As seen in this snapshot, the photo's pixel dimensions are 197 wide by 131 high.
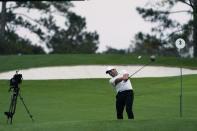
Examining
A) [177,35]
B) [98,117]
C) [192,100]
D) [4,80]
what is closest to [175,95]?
[192,100]

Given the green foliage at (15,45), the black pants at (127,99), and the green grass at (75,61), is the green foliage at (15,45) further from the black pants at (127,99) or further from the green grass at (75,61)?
the black pants at (127,99)

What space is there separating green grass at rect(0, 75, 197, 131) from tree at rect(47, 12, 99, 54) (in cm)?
5867

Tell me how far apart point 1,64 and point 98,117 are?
26.0m

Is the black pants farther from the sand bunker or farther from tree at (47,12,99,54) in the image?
tree at (47,12,99,54)

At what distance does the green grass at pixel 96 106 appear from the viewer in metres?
14.7

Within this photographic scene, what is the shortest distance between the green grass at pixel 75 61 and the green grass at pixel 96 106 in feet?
21.2

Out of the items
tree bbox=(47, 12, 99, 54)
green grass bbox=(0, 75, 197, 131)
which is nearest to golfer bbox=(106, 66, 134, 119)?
green grass bbox=(0, 75, 197, 131)

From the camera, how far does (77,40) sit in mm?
108375

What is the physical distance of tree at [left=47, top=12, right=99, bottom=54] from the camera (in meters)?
96.4

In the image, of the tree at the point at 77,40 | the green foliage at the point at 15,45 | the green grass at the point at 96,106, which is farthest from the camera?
the tree at the point at 77,40

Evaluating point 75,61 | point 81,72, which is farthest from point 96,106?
point 75,61

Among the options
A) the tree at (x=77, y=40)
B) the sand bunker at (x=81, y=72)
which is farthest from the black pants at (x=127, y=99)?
the tree at (x=77, y=40)

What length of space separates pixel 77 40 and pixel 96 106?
84.5 metres

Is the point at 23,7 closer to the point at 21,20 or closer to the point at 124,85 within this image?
the point at 21,20
